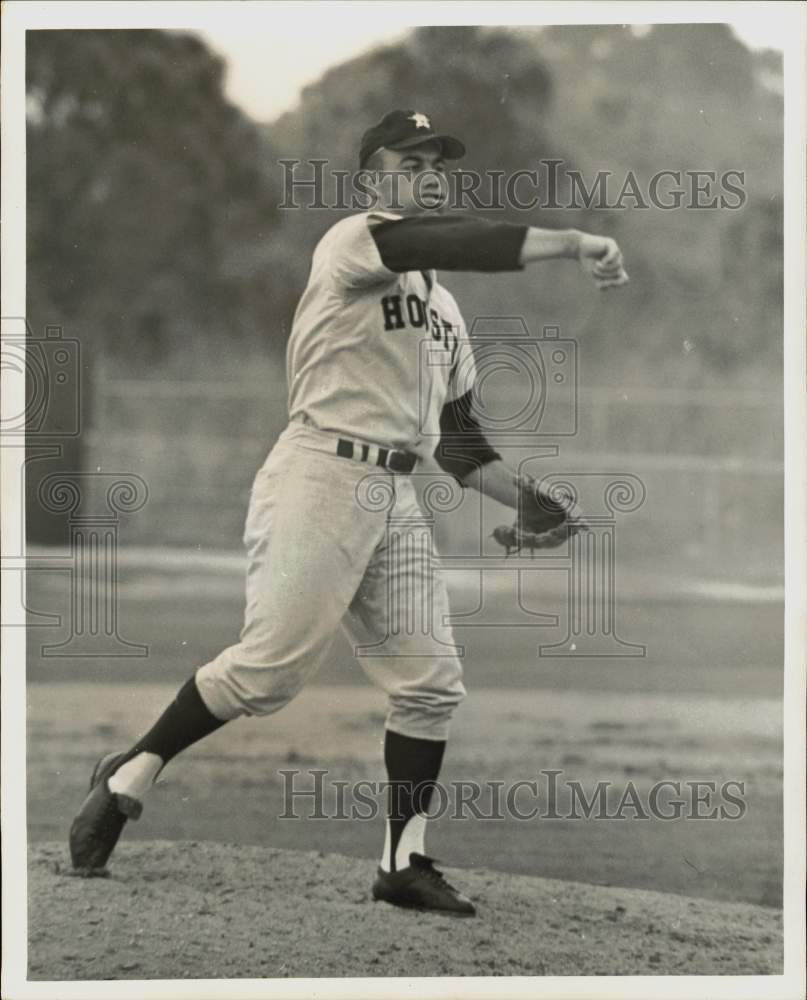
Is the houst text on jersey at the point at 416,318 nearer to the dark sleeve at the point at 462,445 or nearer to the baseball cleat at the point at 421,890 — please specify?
the dark sleeve at the point at 462,445

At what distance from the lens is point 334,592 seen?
490cm

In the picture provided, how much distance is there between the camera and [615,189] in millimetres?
5125

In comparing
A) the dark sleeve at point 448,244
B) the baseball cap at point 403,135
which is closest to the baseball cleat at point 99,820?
the dark sleeve at point 448,244

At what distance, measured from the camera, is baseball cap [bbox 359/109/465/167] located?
16.5 feet

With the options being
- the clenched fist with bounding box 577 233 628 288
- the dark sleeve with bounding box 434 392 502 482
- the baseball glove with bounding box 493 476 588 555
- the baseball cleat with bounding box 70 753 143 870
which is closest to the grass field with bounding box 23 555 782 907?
the baseball cleat with bounding box 70 753 143 870

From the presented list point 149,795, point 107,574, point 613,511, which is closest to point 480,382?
point 613,511

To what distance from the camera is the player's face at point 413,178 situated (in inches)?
197

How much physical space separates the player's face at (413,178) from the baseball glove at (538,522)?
2.94 feet

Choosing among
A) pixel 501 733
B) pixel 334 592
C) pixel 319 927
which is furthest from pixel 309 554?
pixel 319 927

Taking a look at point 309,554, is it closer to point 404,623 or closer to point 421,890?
point 404,623

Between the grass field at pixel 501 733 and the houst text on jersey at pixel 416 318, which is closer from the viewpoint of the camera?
the houst text on jersey at pixel 416 318

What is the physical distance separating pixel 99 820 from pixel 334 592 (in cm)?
102

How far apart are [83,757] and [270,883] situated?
693mm

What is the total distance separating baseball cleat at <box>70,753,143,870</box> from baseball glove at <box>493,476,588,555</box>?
4.52 feet
